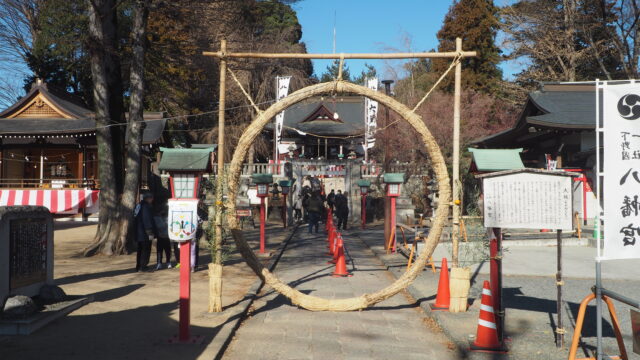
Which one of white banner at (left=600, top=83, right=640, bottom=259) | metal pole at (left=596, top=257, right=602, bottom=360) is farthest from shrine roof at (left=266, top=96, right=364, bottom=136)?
metal pole at (left=596, top=257, right=602, bottom=360)

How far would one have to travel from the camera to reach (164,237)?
1139 centimetres

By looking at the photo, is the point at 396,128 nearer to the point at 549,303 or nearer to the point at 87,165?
the point at 87,165

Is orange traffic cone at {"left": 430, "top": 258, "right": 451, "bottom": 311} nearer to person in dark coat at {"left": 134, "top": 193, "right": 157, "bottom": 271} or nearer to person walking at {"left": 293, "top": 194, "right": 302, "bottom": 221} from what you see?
person in dark coat at {"left": 134, "top": 193, "right": 157, "bottom": 271}

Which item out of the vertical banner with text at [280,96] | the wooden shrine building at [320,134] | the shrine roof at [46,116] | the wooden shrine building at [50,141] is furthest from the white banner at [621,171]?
the wooden shrine building at [320,134]

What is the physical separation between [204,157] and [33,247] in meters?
2.84

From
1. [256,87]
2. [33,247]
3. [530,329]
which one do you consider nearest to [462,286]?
[530,329]

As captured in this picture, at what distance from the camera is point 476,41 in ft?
128

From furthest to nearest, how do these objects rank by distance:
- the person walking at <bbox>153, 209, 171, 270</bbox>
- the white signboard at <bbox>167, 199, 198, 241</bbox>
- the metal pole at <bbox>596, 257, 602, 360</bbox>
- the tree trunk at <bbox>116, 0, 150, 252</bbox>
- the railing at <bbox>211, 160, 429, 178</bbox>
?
1. the railing at <bbox>211, 160, 429, 178</bbox>
2. the tree trunk at <bbox>116, 0, 150, 252</bbox>
3. the person walking at <bbox>153, 209, 171, 270</bbox>
4. the white signboard at <bbox>167, 199, 198, 241</bbox>
5. the metal pole at <bbox>596, 257, 602, 360</bbox>

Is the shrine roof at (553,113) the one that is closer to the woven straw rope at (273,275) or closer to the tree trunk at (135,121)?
the woven straw rope at (273,275)

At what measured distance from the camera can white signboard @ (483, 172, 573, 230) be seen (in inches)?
234

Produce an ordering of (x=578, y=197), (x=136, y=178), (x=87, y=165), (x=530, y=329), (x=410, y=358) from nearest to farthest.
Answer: (x=410, y=358) → (x=530, y=329) → (x=136, y=178) → (x=578, y=197) → (x=87, y=165)

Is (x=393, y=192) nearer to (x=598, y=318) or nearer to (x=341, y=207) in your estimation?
(x=341, y=207)

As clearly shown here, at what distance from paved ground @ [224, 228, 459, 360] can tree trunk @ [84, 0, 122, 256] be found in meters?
5.96

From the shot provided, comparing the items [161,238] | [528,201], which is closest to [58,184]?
[161,238]
